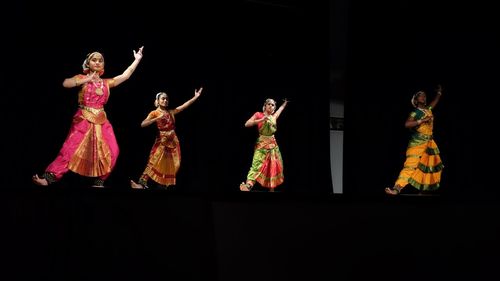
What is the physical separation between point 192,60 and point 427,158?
2.30 metres

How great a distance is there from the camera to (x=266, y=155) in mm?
4875

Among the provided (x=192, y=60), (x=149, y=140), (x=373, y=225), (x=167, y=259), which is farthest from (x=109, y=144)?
(x=373, y=225)

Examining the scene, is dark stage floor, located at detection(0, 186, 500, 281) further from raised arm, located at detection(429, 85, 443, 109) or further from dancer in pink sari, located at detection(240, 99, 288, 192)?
raised arm, located at detection(429, 85, 443, 109)

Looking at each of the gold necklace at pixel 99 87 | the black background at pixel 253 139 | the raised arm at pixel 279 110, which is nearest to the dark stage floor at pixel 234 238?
the black background at pixel 253 139

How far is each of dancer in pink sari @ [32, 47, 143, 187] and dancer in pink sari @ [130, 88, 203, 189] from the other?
0.47 meters

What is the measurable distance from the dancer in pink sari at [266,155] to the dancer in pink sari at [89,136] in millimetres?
1382

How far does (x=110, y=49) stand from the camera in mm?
4383

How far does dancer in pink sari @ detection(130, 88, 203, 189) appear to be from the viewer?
432cm

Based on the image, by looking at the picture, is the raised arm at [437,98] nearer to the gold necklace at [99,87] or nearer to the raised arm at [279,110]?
the raised arm at [279,110]

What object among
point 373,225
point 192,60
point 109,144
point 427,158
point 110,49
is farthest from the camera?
point 427,158

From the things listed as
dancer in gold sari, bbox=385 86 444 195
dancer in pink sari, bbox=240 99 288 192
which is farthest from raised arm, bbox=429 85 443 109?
dancer in pink sari, bbox=240 99 288 192

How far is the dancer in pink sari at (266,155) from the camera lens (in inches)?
191

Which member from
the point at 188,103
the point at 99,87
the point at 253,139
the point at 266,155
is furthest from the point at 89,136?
the point at 253,139

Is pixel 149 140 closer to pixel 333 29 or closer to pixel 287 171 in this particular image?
pixel 287 171
